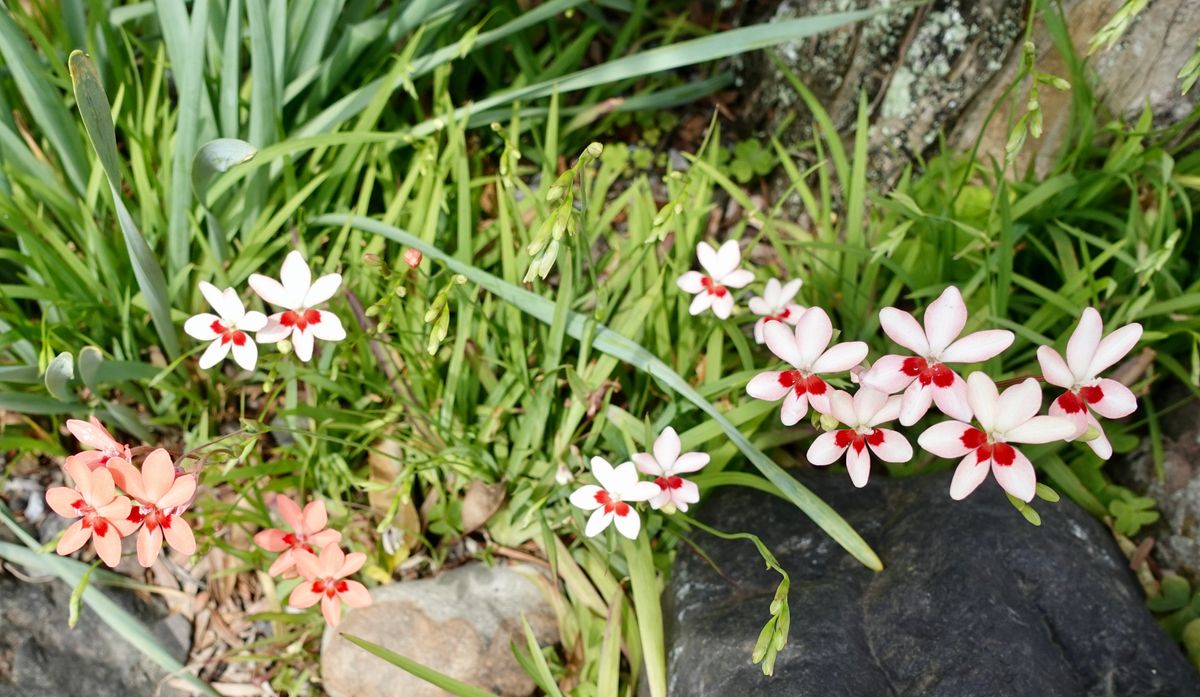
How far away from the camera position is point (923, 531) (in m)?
1.95

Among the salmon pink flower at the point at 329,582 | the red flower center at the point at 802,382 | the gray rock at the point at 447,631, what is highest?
the red flower center at the point at 802,382

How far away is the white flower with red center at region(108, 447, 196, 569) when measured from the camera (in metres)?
1.42

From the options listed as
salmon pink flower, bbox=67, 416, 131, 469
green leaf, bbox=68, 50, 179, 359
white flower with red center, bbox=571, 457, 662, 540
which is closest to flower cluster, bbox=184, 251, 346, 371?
salmon pink flower, bbox=67, 416, 131, 469

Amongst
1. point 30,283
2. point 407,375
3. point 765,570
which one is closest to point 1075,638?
point 765,570

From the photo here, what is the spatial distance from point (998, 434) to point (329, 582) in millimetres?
1261

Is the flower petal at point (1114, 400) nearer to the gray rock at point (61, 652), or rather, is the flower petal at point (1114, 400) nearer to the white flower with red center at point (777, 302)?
the white flower with red center at point (777, 302)

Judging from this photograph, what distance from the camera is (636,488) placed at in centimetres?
168

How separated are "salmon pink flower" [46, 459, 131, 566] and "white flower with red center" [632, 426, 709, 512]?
0.89 m

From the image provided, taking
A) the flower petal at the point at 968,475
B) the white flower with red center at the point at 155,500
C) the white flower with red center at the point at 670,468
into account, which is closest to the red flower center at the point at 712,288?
the white flower with red center at the point at 670,468

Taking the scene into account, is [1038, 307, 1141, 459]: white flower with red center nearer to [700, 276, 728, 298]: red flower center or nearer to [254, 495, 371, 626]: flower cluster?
[700, 276, 728, 298]: red flower center

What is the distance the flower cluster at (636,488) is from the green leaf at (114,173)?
1.02 meters

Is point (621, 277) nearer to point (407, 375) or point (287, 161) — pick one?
point (407, 375)

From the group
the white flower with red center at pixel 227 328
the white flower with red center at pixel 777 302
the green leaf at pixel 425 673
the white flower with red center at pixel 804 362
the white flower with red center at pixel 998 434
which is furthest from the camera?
the white flower with red center at pixel 777 302

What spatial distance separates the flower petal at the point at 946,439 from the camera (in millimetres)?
1400
